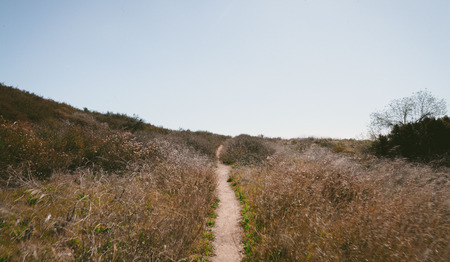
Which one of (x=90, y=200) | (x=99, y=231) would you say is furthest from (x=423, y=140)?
(x=90, y=200)

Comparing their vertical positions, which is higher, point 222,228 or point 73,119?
point 73,119

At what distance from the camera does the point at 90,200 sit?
2910 millimetres

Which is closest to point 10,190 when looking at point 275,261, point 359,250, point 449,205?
point 275,261

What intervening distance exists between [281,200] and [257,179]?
357 centimetres

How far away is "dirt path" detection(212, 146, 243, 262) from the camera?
148 inches

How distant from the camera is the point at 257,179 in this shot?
833 cm

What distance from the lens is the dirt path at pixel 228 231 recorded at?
12.3 feet

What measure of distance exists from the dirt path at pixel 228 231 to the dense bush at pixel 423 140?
939cm

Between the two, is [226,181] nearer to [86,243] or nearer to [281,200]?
[281,200]

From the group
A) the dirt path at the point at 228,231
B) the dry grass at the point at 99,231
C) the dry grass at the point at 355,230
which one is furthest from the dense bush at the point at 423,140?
the dry grass at the point at 99,231

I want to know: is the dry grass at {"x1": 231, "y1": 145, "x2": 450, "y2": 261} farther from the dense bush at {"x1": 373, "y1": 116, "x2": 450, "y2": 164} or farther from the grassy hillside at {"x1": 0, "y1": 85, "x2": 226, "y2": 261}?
the dense bush at {"x1": 373, "y1": 116, "x2": 450, "y2": 164}

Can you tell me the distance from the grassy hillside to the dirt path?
288mm

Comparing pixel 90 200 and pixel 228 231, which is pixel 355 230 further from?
pixel 90 200

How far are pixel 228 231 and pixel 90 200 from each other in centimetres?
347
